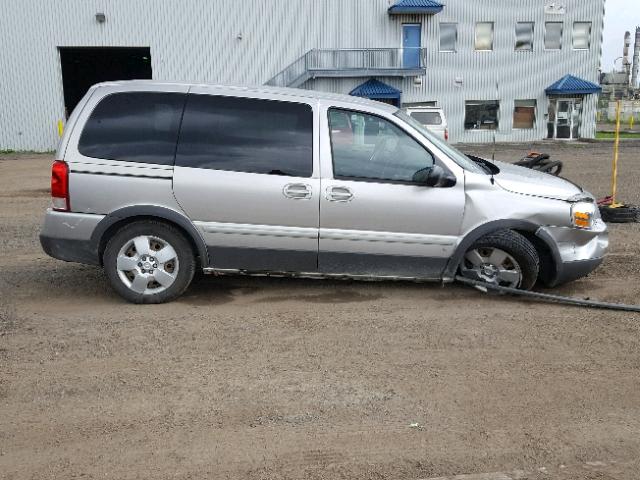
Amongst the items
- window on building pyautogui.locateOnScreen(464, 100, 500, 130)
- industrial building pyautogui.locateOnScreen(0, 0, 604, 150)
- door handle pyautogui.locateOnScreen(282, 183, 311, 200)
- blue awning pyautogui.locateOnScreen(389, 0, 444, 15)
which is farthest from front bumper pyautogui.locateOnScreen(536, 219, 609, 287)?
window on building pyautogui.locateOnScreen(464, 100, 500, 130)

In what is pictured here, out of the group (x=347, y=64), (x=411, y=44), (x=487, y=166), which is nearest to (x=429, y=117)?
(x=347, y=64)

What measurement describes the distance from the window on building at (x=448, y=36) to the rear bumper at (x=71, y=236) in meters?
31.6

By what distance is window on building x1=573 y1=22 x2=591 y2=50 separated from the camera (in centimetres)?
3488

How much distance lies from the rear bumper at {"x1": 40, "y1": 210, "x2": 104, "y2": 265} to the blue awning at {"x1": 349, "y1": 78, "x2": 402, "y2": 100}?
28.5m

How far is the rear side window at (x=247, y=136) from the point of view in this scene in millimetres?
5379

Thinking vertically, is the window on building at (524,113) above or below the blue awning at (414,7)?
below

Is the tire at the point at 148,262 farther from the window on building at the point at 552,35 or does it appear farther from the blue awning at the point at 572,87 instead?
the window on building at the point at 552,35

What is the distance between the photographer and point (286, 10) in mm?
31859

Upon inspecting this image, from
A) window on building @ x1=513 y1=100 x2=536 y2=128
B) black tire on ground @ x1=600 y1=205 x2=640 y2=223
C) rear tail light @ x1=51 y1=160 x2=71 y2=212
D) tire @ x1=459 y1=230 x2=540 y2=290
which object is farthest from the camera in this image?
window on building @ x1=513 y1=100 x2=536 y2=128

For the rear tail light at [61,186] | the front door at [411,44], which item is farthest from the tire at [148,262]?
the front door at [411,44]

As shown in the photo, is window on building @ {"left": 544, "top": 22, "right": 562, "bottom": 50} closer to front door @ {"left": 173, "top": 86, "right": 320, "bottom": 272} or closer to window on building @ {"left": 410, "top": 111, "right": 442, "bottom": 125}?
window on building @ {"left": 410, "top": 111, "right": 442, "bottom": 125}

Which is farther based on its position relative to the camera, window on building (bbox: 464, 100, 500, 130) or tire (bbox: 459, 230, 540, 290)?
window on building (bbox: 464, 100, 500, 130)

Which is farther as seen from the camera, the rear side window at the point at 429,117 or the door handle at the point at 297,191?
the rear side window at the point at 429,117

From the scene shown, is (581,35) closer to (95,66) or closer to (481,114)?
(481,114)
